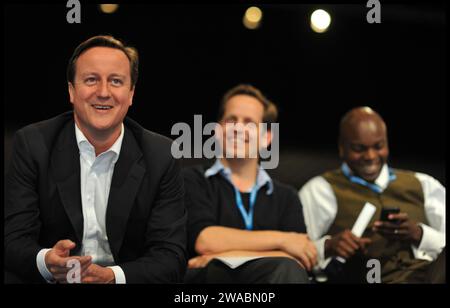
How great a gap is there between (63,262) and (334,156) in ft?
5.29

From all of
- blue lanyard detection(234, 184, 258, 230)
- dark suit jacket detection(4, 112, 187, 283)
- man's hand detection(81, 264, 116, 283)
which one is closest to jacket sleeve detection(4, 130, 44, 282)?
dark suit jacket detection(4, 112, 187, 283)

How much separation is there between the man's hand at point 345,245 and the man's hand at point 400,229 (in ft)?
0.32

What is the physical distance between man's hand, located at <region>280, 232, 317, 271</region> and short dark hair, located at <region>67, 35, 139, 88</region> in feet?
3.49

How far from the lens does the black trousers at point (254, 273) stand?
3.12 metres

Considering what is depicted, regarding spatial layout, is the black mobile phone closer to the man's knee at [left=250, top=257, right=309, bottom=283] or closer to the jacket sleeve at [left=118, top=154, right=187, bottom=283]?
the man's knee at [left=250, top=257, right=309, bottom=283]

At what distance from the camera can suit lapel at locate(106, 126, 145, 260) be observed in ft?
10.1

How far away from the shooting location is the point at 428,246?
3.58 meters

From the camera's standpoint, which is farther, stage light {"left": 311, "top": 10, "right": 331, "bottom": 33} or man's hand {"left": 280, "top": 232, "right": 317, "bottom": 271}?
stage light {"left": 311, "top": 10, "right": 331, "bottom": 33}

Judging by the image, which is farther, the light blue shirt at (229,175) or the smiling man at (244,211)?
the light blue shirt at (229,175)

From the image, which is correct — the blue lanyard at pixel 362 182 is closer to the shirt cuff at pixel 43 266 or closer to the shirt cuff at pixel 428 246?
the shirt cuff at pixel 428 246

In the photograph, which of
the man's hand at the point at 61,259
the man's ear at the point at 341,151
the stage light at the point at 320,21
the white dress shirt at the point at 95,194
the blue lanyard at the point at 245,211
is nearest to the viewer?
the man's hand at the point at 61,259

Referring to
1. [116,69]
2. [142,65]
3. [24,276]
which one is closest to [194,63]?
[142,65]

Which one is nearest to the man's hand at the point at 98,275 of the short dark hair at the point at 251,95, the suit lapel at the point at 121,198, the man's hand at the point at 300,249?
the suit lapel at the point at 121,198

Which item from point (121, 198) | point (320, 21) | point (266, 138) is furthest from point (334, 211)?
point (121, 198)
